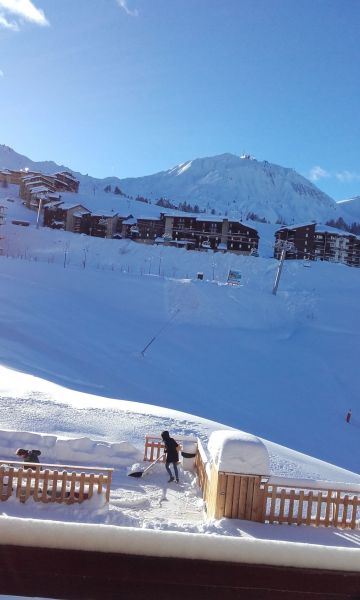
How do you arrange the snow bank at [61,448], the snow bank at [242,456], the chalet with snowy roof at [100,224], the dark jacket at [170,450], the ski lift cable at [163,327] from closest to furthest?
the snow bank at [242,456]
the dark jacket at [170,450]
the snow bank at [61,448]
the ski lift cable at [163,327]
the chalet with snowy roof at [100,224]

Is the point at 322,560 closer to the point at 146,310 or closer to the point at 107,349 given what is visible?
the point at 107,349

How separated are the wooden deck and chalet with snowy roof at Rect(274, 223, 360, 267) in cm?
7924

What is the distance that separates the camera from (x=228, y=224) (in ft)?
252

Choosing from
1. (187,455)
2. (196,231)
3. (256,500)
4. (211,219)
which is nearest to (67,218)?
(196,231)

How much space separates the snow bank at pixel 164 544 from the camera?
5.62 ft

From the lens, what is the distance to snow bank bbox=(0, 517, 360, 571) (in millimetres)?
1712

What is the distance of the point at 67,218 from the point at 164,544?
80683 millimetres

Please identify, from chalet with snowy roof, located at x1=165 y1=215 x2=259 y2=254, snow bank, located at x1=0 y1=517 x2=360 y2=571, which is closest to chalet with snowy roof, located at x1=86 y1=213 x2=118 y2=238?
chalet with snowy roof, located at x1=165 y1=215 x2=259 y2=254

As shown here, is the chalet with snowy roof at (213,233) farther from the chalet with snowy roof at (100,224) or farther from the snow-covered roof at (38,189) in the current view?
the snow-covered roof at (38,189)

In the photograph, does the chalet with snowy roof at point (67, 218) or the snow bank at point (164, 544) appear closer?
the snow bank at point (164, 544)

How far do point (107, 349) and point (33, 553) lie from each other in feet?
106

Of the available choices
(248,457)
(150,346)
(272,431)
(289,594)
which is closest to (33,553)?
(289,594)

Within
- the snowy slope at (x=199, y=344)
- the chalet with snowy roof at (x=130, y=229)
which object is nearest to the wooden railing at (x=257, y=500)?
the snowy slope at (x=199, y=344)

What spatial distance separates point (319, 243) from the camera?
8562cm
